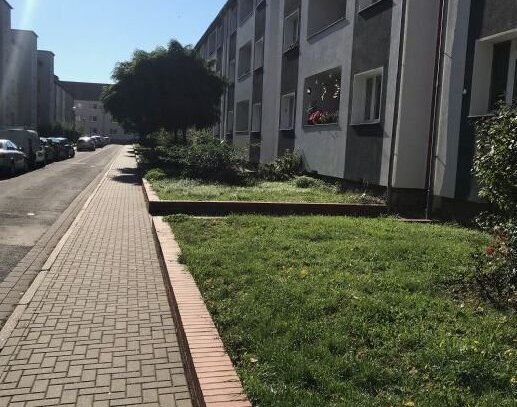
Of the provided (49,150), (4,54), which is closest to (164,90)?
(49,150)

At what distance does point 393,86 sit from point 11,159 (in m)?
17.2

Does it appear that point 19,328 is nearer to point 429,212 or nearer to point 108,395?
point 108,395

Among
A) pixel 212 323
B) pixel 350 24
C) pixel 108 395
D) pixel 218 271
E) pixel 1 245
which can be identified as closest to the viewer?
pixel 108 395

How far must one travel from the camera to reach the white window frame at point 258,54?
27344 millimetres

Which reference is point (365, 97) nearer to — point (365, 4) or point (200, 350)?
point (365, 4)

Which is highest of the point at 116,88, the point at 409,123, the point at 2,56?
the point at 2,56

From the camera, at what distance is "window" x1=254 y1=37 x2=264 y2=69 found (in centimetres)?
2730

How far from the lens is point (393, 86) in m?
12.9

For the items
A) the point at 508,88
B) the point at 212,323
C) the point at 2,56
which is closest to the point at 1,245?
the point at 212,323

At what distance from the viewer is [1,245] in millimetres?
9047

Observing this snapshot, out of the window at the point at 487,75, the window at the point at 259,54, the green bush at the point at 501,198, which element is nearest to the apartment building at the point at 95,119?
the window at the point at 259,54

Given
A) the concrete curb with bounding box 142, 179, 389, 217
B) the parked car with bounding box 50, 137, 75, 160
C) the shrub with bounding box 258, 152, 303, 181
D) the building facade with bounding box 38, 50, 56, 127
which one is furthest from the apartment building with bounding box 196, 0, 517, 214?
the building facade with bounding box 38, 50, 56, 127

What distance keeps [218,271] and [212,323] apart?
1.63 metres

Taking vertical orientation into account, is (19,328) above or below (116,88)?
below
